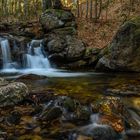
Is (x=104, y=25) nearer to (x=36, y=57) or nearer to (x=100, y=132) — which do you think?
(x=36, y=57)

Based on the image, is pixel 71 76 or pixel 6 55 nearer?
pixel 71 76

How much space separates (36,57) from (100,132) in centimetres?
1170

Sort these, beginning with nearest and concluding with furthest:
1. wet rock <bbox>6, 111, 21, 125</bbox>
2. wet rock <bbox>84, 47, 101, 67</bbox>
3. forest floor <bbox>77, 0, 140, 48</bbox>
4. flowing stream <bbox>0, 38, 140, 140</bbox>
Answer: wet rock <bbox>6, 111, 21, 125</bbox> → flowing stream <bbox>0, 38, 140, 140</bbox> → wet rock <bbox>84, 47, 101, 67</bbox> → forest floor <bbox>77, 0, 140, 48</bbox>

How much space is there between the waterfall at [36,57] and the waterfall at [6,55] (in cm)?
86

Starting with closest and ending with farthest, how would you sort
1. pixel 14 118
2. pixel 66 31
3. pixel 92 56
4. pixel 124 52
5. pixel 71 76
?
pixel 14 118
pixel 71 76
pixel 124 52
pixel 92 56
pixel 66 31

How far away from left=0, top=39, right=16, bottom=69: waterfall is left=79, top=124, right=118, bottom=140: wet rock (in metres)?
10.9

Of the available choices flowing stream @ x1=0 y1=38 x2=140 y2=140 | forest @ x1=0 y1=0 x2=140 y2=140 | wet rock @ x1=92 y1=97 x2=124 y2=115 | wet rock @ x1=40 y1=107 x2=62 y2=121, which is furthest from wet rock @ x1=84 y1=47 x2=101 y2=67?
wet rock @ x1=40 y1=107 x2=62 y2=121

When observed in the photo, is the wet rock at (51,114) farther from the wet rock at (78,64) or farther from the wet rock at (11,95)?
the wet rock at (78,64)

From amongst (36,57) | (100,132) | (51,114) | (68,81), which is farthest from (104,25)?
(100,132)

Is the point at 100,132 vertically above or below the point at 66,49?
below

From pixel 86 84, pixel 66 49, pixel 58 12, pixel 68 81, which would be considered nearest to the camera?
pixel 86 84

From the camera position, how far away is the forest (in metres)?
8.20

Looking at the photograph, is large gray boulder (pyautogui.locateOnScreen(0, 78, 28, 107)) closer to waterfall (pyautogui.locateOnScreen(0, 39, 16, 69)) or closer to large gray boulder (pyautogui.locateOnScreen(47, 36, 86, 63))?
large gray boulder (pyautogui.locateOnScreen(47, 36, 86, 63))

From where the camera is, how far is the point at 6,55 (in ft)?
61.7
